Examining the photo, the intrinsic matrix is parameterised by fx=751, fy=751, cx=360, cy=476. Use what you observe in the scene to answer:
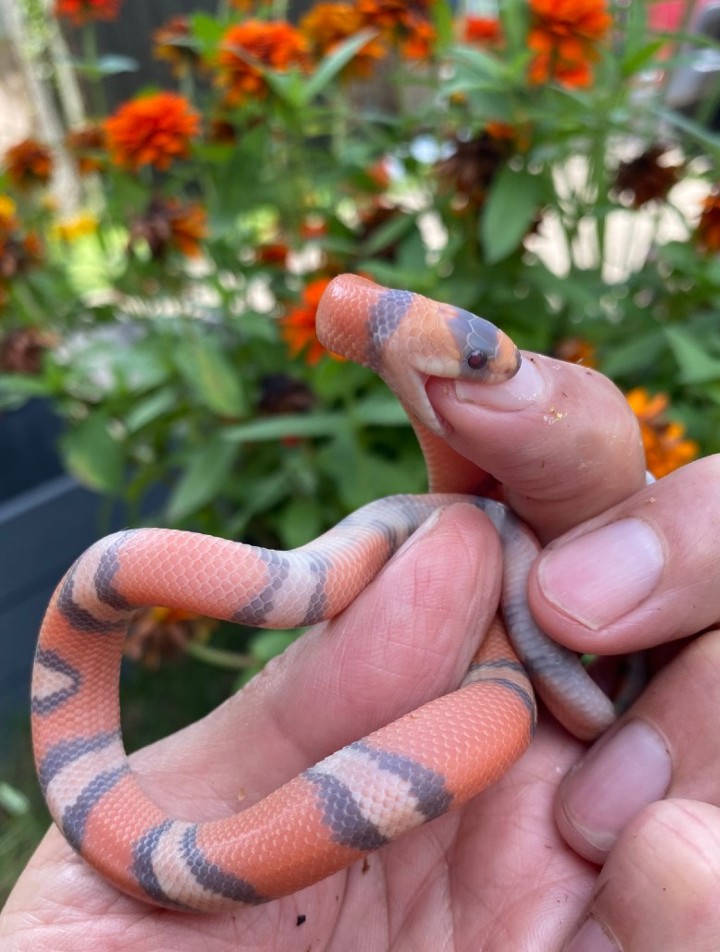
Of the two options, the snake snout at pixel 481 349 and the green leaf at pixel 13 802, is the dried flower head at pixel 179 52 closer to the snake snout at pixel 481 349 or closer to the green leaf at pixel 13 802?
the snake snout at pixel 481 349

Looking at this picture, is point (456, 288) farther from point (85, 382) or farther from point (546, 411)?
point (85, 382)

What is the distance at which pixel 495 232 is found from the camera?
1290 mm

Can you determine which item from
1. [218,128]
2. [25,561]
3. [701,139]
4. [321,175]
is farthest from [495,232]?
[25,561]

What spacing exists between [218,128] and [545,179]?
26.2 inches

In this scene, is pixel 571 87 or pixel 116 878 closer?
pixel 116 878

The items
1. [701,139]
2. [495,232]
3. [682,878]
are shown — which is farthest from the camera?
[495,232]

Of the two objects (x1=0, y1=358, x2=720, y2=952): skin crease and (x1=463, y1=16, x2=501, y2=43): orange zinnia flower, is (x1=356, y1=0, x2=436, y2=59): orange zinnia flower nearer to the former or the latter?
(x1=463, y1=16, x2=501, y2=43): orange zinnia flower

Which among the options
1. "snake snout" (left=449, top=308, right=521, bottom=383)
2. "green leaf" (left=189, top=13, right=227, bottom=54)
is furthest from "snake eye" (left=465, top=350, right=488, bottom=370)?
"green leaf" (left=189, top=13, right=227, bottom=54)

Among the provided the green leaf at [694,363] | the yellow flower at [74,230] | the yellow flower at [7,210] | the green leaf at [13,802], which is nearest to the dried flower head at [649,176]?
the green leaf at [694,363]

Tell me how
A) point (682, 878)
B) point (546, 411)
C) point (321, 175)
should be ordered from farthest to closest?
point (321, 175)
point (546, 411)
point (682, 878)

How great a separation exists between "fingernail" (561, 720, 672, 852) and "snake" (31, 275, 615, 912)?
7cm

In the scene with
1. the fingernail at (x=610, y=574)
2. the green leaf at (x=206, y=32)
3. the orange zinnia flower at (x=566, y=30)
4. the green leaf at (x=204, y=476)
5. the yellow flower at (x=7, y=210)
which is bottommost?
the green leaf at (x=204, y=476)

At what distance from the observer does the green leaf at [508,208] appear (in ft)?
4.21

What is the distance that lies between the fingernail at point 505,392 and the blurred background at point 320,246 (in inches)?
16.8
